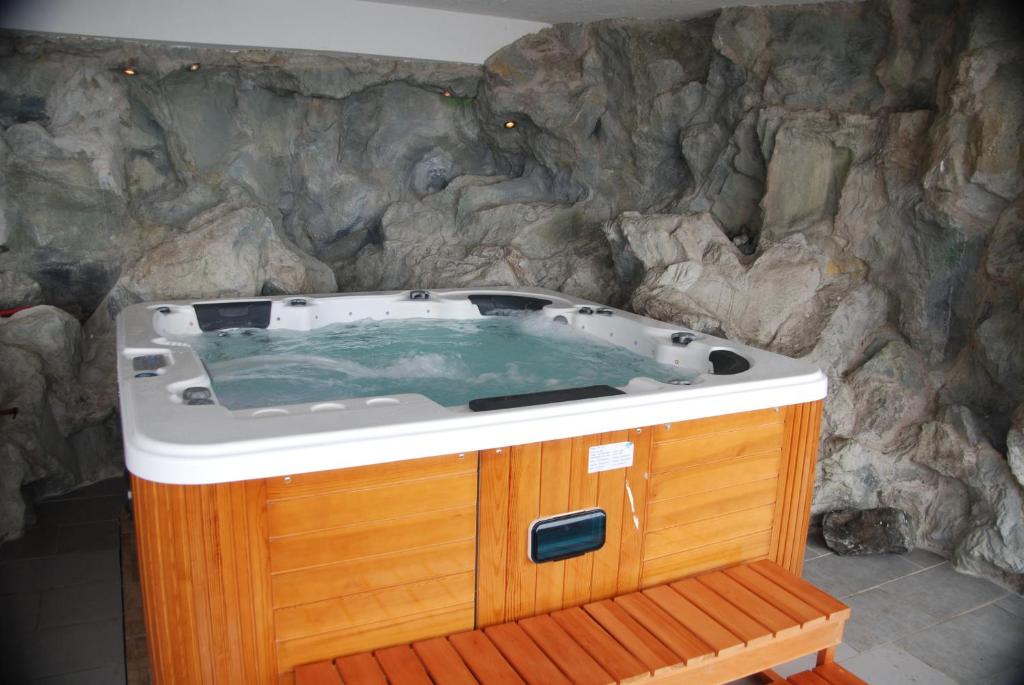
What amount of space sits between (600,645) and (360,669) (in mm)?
576

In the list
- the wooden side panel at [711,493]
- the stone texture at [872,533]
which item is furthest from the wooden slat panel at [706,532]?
the stone texture at [872,533]

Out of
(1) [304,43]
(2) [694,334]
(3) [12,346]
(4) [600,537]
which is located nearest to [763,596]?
(4) [600,537]

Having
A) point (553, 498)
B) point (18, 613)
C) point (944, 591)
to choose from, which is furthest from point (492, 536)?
point (944, 591)

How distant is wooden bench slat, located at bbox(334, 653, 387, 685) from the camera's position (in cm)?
160

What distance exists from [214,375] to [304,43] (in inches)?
94.0

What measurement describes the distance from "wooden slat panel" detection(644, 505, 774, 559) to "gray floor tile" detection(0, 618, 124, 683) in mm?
1597

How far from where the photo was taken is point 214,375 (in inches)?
111

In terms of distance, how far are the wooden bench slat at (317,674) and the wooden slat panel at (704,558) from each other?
91cm

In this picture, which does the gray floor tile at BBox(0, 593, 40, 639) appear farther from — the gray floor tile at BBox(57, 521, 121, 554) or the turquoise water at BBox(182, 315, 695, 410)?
the turquoise water at BBox(182, 315, 695, 410)

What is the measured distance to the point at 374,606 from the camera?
172 centimetres

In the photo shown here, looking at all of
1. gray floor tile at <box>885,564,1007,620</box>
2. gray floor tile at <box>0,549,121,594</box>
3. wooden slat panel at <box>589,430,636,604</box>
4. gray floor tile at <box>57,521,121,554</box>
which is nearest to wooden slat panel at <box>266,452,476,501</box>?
wooden slat panel at <box>589,430,636,604</box>

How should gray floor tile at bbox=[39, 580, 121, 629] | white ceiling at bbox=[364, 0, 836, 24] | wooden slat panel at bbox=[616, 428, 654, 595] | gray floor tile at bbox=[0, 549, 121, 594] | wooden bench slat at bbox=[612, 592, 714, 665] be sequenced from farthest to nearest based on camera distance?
white ceiling at bbox=[364, 0, 836, 24] < gray floor tile at bbox=[0, 549, 121, 594] < gray floor tile at bbox=[39, 580, 121, 629] < wooden slat panel at bbox=[616, 428, 654, 595] < wooden bench slat at bbox=[612, 592, 714, 665]

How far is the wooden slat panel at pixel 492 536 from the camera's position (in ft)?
5.93

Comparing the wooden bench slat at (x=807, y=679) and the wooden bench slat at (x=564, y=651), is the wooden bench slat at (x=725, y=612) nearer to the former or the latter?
the wooden bench slat at (x=807, y=679)
